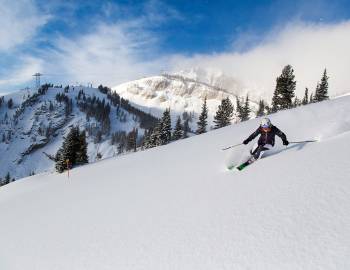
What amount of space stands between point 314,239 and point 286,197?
1.98m

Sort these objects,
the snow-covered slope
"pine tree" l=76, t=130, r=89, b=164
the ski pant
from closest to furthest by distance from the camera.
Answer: the snow-covered slope < the ski pant < "pine tree" l=76, t=130, r=89, b=164

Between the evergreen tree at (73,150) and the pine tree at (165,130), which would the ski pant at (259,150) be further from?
the pine tree at (165,130)

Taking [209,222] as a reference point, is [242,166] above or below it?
above

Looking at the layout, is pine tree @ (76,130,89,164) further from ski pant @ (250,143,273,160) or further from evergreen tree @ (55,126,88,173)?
ski pant @ (250,143,273,160)

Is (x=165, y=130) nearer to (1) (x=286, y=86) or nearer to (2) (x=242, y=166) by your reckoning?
(1) (x=286, y=86)

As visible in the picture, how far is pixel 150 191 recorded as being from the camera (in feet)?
37.8

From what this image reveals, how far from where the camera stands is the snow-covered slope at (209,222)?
17.4 ft

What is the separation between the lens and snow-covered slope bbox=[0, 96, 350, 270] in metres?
5.30

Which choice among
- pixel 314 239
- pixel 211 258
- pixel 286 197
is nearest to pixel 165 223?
pixel 211 258

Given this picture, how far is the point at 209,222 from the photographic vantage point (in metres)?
7.06

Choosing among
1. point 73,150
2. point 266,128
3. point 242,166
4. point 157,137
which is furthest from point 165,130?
point 242,166

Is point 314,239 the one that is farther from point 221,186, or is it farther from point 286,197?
point 221,186

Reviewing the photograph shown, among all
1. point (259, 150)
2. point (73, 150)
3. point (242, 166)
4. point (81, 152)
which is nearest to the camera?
point (242, 166)

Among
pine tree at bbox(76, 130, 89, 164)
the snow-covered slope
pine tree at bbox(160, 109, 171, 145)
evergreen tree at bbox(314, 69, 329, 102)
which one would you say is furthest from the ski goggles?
evergreen tree at bbox(314, 69, 329, 102)
